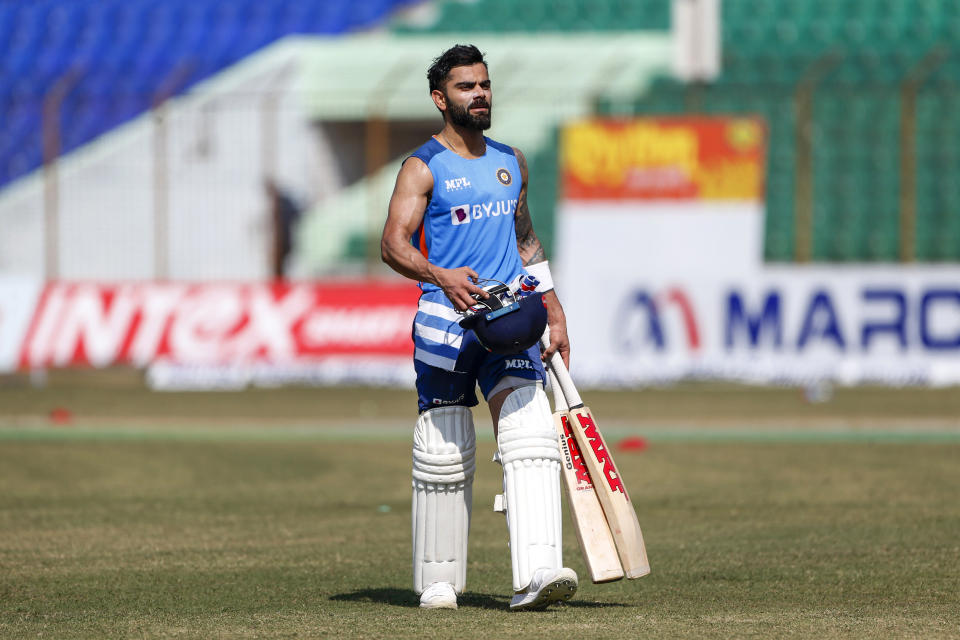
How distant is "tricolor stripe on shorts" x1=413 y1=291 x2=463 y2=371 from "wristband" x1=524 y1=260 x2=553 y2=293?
1.37ft

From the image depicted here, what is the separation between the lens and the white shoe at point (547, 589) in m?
5.71

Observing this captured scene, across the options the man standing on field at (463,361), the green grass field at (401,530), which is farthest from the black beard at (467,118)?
the green grass field at (401,530)

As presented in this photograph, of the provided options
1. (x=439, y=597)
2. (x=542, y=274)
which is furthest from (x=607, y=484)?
Result: (x=542, y=274)

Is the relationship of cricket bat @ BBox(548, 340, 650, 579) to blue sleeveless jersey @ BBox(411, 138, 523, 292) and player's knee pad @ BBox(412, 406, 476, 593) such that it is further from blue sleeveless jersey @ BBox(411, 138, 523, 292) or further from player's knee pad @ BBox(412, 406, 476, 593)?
blue sleeveless jersey @ BBox(411, 138, 523, 292)

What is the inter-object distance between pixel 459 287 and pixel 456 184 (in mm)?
485

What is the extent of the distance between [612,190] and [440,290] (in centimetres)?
1487

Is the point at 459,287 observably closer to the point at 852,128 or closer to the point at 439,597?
the point at 439,597

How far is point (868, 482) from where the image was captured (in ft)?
34.5

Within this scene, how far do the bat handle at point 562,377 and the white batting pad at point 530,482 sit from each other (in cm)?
17

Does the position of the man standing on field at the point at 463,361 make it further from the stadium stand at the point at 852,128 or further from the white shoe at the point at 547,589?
the stadium stand at the point at 852,128

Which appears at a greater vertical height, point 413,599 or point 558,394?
point 558,394

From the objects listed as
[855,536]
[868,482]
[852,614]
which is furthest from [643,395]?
[852,614]

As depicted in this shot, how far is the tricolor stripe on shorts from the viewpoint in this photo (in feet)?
19.6

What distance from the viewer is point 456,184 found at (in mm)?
5945
